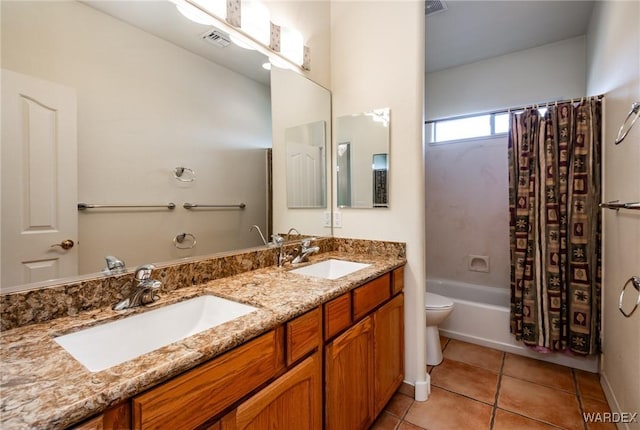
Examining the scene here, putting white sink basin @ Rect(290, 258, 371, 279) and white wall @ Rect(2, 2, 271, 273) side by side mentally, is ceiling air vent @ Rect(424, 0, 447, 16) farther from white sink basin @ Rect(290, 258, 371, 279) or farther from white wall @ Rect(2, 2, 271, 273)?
white sink basin @ Rect(290, 258, 371, 279)

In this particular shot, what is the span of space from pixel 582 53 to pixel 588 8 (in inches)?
18.6

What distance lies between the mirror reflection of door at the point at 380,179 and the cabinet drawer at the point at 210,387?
1.22m

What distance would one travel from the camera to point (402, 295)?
1.79 metres

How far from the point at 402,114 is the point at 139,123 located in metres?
1.43

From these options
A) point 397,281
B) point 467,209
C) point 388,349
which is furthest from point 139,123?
point 467,209

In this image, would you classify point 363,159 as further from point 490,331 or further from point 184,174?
point 490,331

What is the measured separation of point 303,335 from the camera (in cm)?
103

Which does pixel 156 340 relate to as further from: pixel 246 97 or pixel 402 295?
pixel 402 295

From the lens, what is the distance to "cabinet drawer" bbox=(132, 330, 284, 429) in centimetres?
61

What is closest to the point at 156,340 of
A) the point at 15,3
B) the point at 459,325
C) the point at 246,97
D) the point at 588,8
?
the point at 15,3

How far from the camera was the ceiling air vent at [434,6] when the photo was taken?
2.19m

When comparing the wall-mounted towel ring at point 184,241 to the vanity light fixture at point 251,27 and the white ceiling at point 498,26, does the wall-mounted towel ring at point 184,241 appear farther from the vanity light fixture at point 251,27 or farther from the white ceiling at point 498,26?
the white ceiling at point 498,26

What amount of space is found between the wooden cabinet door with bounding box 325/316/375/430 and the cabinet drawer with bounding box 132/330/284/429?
0.35m

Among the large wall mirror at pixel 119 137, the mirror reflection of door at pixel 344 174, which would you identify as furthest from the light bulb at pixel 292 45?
the mirror reflection of door at pixel 344 174
